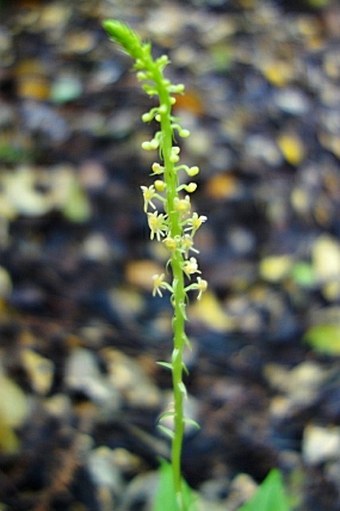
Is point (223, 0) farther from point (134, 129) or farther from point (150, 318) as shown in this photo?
point (150, 318)

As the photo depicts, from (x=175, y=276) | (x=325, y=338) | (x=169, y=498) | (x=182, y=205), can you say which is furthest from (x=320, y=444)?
(x=182, y=205)

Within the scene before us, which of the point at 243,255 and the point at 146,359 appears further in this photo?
the point at 243,255

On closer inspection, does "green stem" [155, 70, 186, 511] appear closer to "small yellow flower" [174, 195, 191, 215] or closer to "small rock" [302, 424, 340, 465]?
"small yellow flower" [174, 195, 191, 215]

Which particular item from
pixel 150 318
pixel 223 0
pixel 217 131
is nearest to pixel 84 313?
pixel 150 318

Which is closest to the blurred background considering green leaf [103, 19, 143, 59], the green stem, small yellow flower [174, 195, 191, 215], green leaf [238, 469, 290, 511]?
green leaf [238, 469, 290, 511]

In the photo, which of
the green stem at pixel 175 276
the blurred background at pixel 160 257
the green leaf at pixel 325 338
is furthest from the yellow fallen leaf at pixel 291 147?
the green stem at pixel 175 276

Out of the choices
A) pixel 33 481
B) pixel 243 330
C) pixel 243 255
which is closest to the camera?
pixel 33 481

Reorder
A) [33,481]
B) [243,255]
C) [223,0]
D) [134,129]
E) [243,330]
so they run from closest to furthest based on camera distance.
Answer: [33,481]
[243,330]
[243,255]
[134,129]
[223,0]

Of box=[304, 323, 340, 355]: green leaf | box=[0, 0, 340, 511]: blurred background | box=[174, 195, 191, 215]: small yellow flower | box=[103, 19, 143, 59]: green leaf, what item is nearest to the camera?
box=[103, 19, 143, 59]: green leaf
